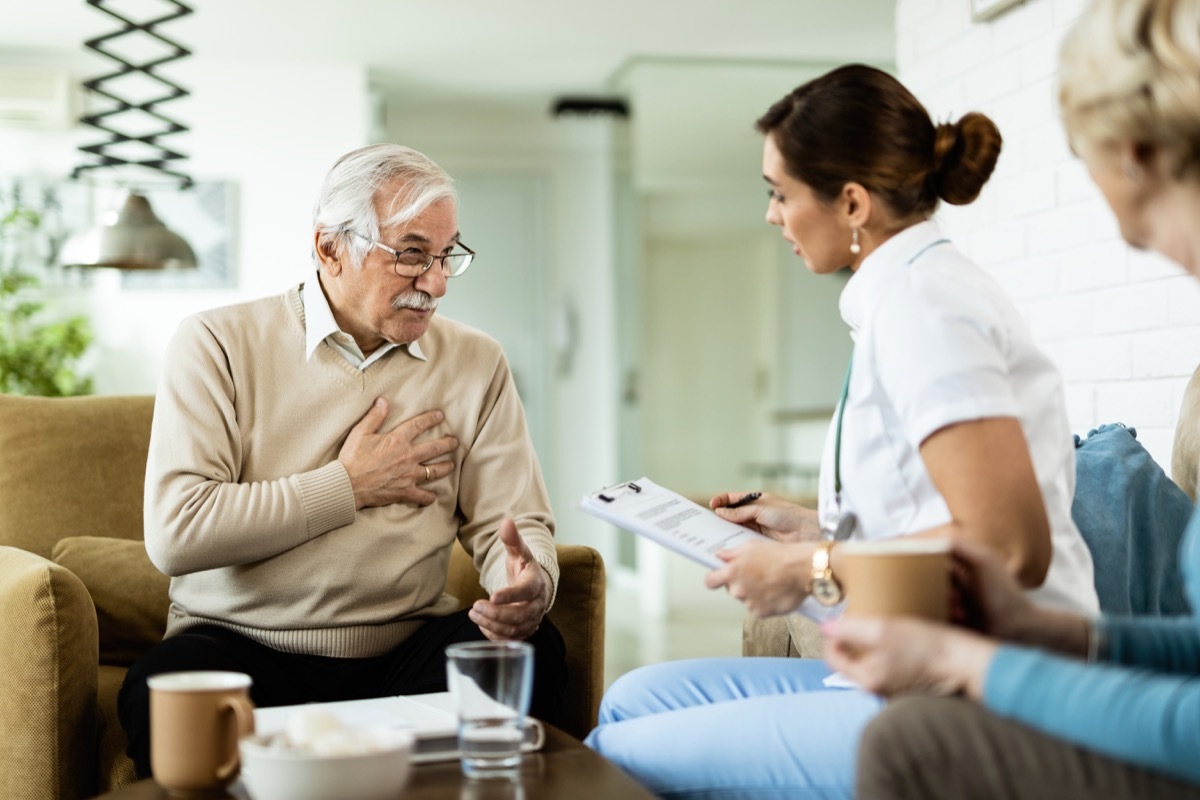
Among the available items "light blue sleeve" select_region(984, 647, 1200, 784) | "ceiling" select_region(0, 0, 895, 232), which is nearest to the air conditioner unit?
"ceiling" select_region(0, 0, 895, 232)

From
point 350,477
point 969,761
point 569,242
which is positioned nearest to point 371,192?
point 350,477

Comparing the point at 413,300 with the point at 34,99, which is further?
the point at 34,99

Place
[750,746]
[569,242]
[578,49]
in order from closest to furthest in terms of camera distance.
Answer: [750,746] < [578,49] < [569,242]

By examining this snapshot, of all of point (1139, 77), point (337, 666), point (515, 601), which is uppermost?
point (1139, 77)

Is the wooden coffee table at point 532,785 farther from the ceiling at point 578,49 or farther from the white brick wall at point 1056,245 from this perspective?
the ceiling at point 578,49

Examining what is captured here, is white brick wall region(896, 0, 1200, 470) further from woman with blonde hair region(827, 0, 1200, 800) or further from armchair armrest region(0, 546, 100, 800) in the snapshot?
armchair armrest region(0, 546, 100, 800)

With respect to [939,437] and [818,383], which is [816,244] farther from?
[818,383]

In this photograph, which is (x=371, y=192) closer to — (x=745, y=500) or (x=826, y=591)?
(x=745, y=500)

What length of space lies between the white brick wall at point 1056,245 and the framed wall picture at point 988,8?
3cm

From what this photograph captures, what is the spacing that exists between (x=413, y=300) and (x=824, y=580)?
0.99m

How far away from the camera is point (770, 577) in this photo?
1259 millimetres

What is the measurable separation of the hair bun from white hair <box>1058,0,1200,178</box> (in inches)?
14.6

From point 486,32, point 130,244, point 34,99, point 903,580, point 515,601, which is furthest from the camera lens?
point 34,99

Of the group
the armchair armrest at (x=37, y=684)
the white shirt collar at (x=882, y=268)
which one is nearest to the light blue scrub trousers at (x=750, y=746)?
the white shirt collar at (x=882, y=268)
